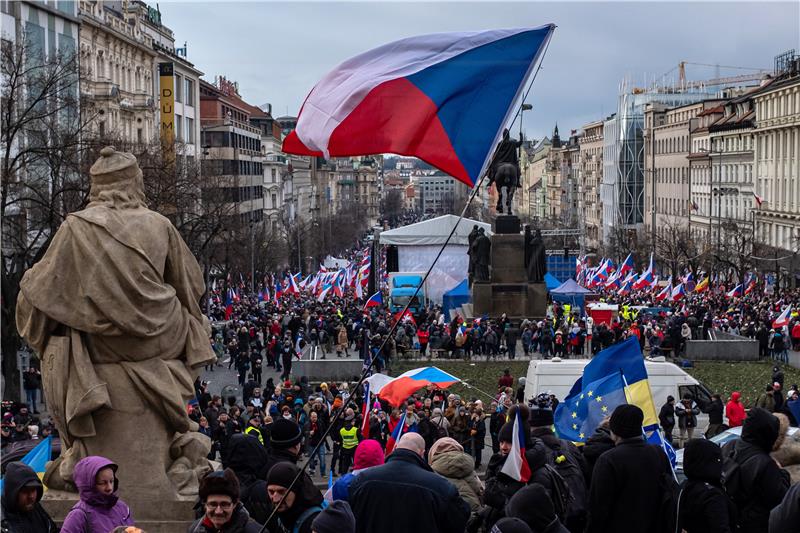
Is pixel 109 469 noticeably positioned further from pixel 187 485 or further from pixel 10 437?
pixel 10 437

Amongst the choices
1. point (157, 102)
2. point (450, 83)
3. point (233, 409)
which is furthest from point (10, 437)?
point (157, 102)

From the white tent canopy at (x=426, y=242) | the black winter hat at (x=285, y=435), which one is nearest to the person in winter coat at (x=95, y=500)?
the black winter hat at (x=285, y=435)

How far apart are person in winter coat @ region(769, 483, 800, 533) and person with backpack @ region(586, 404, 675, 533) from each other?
193 centimetres

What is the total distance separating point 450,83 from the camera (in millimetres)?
12539

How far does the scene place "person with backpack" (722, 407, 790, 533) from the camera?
28.2 feet

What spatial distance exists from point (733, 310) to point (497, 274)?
34.8 feet

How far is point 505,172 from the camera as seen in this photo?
1613 inches

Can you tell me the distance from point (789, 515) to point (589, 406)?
22.1 ft

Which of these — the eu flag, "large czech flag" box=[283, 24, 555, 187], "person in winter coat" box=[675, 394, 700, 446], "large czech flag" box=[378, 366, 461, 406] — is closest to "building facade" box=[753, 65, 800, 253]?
"person in winter coat" box=[675, 394, 700, 446]

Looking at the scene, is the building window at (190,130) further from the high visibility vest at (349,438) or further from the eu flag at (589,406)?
the eu flag at (589,406)

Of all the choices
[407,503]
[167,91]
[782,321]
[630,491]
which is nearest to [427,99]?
[630,491]

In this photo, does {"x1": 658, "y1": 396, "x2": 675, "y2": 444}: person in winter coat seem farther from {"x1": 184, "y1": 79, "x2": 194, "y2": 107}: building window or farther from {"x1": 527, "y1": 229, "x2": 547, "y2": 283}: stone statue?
{"x1": 184, "y1": 79, "x2": 194, "y2": 107}: building window

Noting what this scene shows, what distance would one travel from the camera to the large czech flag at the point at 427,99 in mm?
12250

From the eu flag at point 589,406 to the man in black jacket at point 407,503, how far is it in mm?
5421
